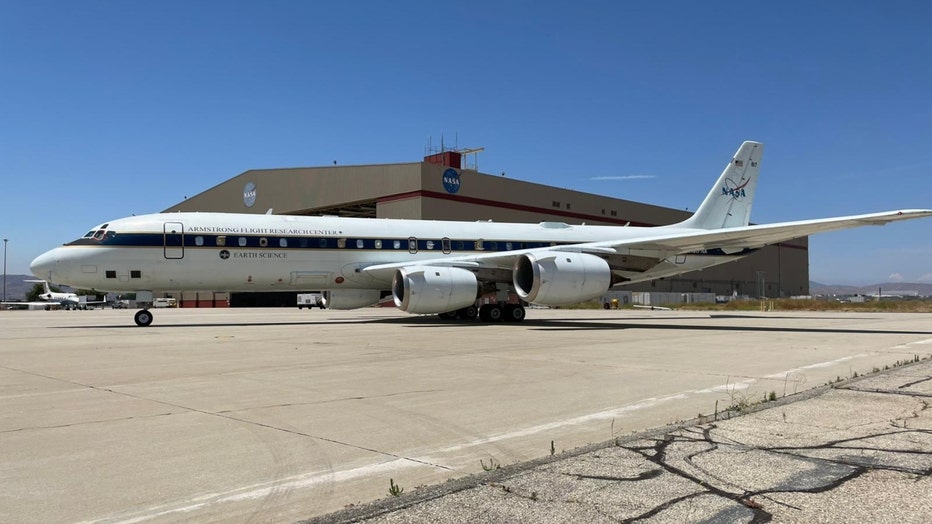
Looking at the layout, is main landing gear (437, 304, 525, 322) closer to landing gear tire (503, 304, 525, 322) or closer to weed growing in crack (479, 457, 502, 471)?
landing gear tire (503, 304, 525, 322)

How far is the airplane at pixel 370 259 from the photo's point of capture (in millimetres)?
18562

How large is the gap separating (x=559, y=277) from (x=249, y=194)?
138 ft

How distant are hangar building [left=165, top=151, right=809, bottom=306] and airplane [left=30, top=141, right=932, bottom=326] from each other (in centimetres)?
2114

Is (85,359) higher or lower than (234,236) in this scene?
lower

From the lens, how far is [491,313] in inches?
860

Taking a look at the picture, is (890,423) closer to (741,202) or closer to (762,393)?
(762,393)

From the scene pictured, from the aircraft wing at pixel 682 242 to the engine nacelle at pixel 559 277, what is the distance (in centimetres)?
56

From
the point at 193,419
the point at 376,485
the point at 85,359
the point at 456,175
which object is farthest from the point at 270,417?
the point at 456,175

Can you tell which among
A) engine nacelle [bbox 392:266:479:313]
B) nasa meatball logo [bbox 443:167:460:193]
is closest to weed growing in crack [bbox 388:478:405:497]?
engine nacelle [bbox 392:266:479:313]

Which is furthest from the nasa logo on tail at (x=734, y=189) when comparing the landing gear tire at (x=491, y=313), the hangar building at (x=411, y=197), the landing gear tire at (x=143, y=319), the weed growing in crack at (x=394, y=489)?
the weed growing in crack at (x=394, y=489)

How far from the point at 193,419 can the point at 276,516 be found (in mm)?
2725

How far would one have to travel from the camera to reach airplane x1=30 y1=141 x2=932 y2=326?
18.6m

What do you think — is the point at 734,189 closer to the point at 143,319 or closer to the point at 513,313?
the point at 513,313

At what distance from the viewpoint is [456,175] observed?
45.8 meters
